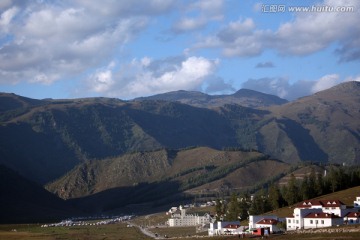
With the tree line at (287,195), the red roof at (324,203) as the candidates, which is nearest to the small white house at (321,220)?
the red roof at (324,203)

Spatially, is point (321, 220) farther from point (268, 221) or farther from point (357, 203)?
point (357, 203)

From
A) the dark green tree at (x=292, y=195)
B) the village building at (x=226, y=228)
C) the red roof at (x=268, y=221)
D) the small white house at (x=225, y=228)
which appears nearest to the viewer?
the red roof at (x=268, y=221)

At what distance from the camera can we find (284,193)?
176m

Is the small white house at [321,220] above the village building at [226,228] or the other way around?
above

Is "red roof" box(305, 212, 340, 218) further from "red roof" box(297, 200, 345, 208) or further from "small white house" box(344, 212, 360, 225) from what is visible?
"red roof" box(297, 200, 345, 208)

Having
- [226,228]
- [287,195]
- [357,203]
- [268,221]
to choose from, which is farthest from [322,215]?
[287,195]

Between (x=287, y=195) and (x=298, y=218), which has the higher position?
(x=287, y=195)

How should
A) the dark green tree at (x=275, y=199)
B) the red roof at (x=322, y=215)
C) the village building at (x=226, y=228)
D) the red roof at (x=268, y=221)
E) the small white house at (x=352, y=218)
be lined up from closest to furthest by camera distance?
the red roof at (x=322, y=215), the small white house at (x=352, y=218), the red roof at (x=268, y=221), the village building at (x=226, y=228), the dark green tree at (x=275, y=199)

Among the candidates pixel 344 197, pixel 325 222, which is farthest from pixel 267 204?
pixel 325 222

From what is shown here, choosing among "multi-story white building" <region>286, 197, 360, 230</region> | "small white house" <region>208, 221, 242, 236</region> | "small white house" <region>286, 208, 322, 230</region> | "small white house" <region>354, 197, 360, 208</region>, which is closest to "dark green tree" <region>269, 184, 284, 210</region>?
"small white house" <region>208, 221, 242, 236</region>

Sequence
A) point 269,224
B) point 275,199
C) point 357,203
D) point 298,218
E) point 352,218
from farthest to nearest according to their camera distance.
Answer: point 275,199, point 357,203, point 269,224, point 298,218, point 352,218

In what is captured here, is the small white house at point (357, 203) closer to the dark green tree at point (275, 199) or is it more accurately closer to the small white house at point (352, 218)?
the small white house at point (352, 218)

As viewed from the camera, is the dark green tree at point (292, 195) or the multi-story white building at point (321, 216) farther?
the dark green tree at point (292, 195)

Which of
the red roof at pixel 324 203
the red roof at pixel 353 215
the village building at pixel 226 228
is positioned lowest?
the village building at pixel 226 228
